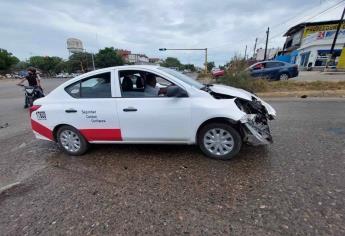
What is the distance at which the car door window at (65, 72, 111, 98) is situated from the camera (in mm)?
3771

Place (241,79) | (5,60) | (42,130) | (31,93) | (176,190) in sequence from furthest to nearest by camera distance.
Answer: (5,60)
(241,79)
(31,93)
(42,130)
(176,190)

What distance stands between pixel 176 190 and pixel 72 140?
2392 millimetres

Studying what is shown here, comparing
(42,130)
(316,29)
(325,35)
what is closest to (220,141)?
(42,130)

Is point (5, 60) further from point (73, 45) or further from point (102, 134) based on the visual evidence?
point (102, 134)

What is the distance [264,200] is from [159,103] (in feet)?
6.68

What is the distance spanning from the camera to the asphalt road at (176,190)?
225cm

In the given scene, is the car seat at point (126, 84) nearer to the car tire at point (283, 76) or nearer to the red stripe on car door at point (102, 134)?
the red stripe on car door at point (102, 134)

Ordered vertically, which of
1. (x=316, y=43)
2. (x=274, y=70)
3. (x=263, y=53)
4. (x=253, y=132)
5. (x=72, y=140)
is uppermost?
(x=263, y=53)

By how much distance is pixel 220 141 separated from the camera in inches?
Result: 137

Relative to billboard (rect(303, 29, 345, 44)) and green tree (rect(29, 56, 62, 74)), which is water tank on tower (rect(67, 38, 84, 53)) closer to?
green tree (rect(29, 56, 62, 74))

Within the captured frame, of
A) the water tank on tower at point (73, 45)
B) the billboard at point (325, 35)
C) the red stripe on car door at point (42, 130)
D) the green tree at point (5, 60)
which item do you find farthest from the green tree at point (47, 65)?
the red stripe on car door at point (42, 130)

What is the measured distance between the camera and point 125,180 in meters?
3.17

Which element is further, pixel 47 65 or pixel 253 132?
pixel 47 65


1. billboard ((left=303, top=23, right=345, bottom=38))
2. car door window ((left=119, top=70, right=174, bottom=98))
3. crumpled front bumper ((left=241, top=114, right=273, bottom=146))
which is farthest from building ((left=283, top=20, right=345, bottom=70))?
car door window ((left=119, top=70, right=174, bottom=98))
